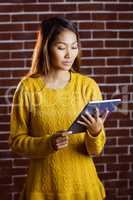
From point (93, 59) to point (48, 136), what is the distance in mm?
1437

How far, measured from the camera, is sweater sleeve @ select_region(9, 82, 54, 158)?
191 cm

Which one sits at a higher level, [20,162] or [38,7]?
[38,7]

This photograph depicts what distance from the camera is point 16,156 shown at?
3281 millimetres

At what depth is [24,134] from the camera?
1.96m

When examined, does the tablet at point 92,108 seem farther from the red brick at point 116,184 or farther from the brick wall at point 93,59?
the red brick at point 116,184

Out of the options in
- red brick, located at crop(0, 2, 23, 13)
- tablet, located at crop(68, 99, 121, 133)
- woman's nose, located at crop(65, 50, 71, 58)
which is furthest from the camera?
red brick, located at crop(0, 2, 23, 13)

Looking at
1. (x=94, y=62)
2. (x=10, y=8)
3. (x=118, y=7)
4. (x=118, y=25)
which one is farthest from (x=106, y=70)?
(x=10, y=8)

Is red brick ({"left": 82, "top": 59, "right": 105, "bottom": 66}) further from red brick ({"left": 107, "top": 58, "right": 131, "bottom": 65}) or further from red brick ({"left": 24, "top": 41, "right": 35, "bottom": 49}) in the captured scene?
red brick ({"left": 24, "top": 41, "right": 35, "bottom": 49})

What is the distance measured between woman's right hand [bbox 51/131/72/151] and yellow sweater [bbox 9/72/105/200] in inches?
2.5

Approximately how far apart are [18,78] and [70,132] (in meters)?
1.46

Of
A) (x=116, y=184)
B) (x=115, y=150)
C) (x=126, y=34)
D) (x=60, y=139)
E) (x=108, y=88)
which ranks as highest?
(x=126, y=34)

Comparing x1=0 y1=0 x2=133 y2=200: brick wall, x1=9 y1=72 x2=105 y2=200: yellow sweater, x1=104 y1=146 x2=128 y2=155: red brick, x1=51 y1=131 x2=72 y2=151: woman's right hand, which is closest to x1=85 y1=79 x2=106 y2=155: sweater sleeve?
x1=9 y1=72 x2=105 y2=200: yellow sweater

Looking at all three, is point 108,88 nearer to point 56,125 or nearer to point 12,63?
point 12,63

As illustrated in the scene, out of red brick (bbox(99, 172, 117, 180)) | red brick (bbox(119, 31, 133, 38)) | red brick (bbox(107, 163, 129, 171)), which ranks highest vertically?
red brick (bbox(119, 31, 133, 38))
